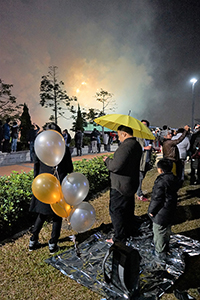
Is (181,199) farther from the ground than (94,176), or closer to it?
closer to it

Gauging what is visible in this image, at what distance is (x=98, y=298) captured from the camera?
2.19 m

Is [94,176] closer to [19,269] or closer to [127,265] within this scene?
[19,269]

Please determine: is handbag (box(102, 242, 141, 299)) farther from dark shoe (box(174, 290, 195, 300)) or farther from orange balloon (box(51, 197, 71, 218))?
orange balloon (box(51, 197, 71, 218))

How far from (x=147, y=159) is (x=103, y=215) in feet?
5.77

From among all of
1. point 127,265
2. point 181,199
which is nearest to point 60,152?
point 127,265

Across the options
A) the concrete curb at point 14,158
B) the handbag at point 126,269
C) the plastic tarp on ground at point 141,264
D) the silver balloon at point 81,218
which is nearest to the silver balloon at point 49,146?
the silver balloon at point 81,218

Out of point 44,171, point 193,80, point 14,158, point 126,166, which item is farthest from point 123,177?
point 193,80

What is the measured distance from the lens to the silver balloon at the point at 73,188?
250cm

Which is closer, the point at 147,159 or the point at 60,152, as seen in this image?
the point at 60,152

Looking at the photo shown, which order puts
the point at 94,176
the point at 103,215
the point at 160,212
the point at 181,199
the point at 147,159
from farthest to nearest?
1. the point at 94,176
2. the point at 181,199
3. the point at 147,159
4. the point at 103,215
5. the point at 160,212

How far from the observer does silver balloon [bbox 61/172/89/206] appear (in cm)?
250

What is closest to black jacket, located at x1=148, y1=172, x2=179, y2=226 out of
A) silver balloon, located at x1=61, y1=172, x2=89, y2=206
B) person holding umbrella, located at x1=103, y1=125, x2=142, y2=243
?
person holding umbrella, located at x1=103, y1=125, x2=142, y2=243

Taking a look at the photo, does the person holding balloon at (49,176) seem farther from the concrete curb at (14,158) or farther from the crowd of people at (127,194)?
the concrete curb at (14,158)

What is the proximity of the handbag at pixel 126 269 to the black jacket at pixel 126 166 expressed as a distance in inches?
33.0
